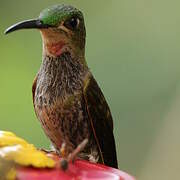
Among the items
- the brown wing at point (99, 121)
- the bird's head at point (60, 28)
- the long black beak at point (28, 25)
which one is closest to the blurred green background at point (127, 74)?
the brown wing at point (99, 121)

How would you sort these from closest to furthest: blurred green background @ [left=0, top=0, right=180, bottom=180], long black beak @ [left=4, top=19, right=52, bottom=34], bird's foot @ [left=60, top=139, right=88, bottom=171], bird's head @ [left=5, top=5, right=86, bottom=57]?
bird's foot @ [left=60, top=139, right=88, bottom=171]
long black beak @ [left=4, top=19, right=52, bottom=34]
bird's head @ [left=5, top=5, right=86, bottom=57]
blurred green background @ [left=0, top=0, right=180, bottom=180]

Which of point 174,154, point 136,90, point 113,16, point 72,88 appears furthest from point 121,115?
point 72,88

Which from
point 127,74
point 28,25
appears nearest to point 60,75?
point 28,25

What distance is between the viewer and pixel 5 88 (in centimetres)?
589

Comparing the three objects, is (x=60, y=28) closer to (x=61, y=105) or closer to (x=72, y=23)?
(x=72, y=23)

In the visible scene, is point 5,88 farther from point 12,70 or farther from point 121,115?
point 121,115

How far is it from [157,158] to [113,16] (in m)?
1.40

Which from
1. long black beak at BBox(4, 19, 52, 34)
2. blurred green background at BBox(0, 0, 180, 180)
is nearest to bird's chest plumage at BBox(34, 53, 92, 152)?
long black beak at BBox(4, 19, 52, 34)

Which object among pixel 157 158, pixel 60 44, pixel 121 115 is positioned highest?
pixel 60 44

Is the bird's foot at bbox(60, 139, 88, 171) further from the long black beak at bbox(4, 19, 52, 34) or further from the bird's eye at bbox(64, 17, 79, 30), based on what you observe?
the bird's eye at bbox(64, 17, 79, 30)

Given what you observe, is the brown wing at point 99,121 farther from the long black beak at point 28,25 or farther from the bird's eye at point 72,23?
the long black beak at point 28,25

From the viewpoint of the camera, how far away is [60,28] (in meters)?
3.47

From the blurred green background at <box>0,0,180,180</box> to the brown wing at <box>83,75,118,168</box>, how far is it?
1.73 metres

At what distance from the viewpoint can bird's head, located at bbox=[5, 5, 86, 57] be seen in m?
3.37
